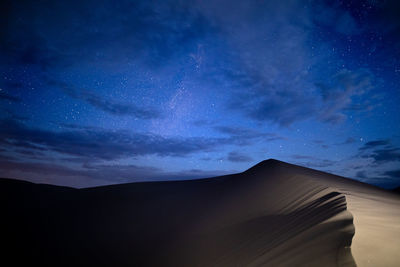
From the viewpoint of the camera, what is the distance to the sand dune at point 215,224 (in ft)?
7.80

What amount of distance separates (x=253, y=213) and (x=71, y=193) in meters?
10.1

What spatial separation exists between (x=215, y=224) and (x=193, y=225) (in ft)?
2.56

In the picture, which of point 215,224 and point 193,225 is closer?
point 215,224

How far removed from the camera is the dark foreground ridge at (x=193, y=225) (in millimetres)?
2779

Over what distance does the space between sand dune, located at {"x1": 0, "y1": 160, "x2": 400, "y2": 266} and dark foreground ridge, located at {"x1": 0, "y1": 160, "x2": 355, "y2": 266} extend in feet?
0.08

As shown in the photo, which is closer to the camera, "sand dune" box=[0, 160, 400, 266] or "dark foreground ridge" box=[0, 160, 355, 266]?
"sand dune" box=[0, 160, 400, 266]

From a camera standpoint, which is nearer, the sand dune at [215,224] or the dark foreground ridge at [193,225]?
the sand dune at [215,224]

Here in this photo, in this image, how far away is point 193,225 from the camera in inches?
248

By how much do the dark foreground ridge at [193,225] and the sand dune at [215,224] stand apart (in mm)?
25

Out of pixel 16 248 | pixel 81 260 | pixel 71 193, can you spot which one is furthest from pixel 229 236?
pixel 71 193

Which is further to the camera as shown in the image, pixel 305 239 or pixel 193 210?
pixel 193 210

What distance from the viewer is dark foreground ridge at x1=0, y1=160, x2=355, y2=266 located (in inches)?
109

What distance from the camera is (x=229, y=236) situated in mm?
4957

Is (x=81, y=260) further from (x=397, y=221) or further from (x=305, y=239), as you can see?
(x=397, y=221)
